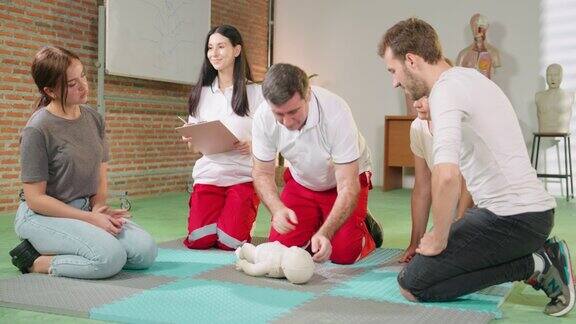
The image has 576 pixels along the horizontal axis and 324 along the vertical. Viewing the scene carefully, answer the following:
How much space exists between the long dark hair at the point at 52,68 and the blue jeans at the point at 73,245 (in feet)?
1.55

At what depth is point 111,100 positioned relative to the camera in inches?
222

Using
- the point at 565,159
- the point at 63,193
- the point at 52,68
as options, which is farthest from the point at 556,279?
the point at 565,159

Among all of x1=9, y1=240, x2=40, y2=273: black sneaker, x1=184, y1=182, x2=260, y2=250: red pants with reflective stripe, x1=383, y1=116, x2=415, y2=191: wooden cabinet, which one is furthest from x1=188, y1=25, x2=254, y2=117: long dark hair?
x1=383, y1=116, x2=415, y2=191: wooden cabinet

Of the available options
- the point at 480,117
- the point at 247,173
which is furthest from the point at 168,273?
the point at 480,117

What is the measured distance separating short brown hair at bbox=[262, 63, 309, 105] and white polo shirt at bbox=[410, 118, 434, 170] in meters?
0.67

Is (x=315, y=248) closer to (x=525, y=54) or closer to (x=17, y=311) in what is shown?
(x=17, y=311)

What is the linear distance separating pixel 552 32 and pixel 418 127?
4.98m

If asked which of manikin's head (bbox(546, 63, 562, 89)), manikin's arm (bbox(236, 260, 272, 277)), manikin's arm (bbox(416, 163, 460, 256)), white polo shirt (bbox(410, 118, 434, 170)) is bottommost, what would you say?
manikin's arm (bbox(236, 260, 272, 277))

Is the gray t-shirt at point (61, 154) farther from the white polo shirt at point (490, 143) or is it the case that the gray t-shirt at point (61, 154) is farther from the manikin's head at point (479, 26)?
the manikin's head at point (479, 26)

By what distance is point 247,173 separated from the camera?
10.9 feet

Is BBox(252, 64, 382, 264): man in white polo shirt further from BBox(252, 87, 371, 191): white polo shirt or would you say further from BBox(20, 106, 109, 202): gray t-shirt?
BBox(20, 106, 109, 202): gray t-shirt

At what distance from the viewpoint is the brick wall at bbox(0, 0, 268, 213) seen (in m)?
4.68

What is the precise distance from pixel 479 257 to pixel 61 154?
159cm

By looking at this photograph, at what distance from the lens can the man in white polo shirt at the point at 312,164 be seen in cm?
234
